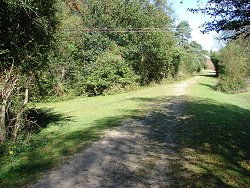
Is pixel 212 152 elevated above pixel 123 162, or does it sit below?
below

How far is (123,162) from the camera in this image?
28.3 ft

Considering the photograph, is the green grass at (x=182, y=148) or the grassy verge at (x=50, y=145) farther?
the grassy verge at (x=50, y=145)

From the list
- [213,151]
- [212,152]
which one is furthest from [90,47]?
[212,152]

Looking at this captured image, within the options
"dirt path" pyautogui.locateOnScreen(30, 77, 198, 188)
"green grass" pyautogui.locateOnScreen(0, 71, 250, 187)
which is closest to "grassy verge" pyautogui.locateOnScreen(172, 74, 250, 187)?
"green grass" pyautogui.locateOnScreen(0, 71, 250, 187)

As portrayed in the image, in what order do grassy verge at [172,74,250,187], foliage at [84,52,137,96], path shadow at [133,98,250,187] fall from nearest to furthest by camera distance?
1. grassy verge at [172,74,250,187]
2. path shadow at [133,98,250,187]
3. foliage at [84,52,137,96]

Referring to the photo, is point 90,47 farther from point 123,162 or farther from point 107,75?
point 123,162

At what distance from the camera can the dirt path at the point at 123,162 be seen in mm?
7121

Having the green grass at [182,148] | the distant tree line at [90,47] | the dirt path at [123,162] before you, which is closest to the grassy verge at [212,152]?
the green grass at [182,148]

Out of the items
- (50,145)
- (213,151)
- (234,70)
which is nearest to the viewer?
(213,151)

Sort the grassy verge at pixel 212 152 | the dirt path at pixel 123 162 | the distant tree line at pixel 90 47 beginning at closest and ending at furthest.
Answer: the dirt path at pixel 123 162 → the grassy verge at pixel 212 152 → the distant tree line at pixel 90 47

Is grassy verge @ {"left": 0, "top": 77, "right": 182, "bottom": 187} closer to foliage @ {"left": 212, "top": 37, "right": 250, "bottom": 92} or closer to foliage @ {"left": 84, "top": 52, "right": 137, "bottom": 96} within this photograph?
foliage @ {"left": 84, "top": 52, "right": 137, "bottom": 96}

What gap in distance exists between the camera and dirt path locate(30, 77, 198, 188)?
7.12m

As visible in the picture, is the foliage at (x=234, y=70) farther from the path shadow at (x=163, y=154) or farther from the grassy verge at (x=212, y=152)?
the path shadow at (x=163, y=154)

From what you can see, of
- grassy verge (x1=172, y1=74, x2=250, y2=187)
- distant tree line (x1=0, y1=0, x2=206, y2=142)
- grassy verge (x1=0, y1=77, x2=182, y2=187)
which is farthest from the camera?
distant tree line (x1=0, y1=0, x2=206, y2=142)
